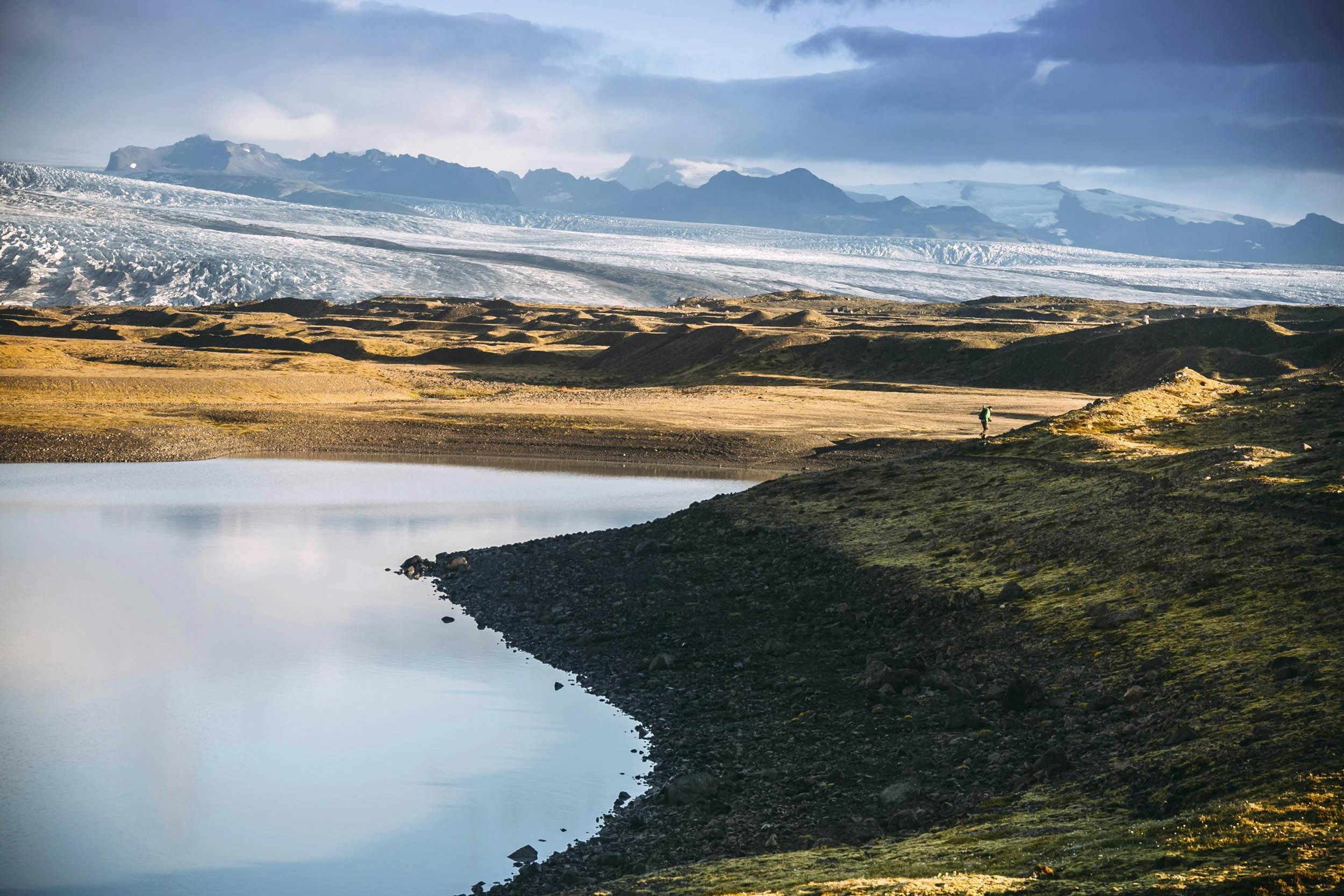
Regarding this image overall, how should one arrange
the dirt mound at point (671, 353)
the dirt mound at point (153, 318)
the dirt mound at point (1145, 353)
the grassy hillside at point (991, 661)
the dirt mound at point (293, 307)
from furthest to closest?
the dirt mound at point (293, 307) < the dirt mound at point (153, 318) < the dirt mound at point (671, 353) < the dirt mound at point (1145, 353) < the grassy hillside at point (991, 661)

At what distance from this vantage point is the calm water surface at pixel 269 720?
45.8 ft

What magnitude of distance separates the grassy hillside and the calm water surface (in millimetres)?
1590

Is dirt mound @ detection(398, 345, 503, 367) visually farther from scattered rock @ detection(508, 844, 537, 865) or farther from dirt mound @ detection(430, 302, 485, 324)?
scattered rock @ detection(508, 844, 537, 865)

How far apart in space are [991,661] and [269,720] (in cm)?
1218

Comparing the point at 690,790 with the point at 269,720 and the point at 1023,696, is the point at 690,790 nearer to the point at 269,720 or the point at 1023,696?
the point at 1023,696

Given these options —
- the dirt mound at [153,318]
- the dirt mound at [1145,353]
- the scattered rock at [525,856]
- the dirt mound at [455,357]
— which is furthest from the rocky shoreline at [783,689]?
the dirt mound at [153,318]

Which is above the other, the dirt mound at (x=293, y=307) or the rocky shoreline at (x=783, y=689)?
the dirt mound at (x=293, y=307)

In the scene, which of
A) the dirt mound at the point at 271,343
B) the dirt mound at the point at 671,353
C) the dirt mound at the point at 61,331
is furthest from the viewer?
the dirt mound at the point at 61,331

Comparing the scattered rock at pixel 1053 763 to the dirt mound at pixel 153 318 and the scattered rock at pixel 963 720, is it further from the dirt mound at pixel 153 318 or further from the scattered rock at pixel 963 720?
the dirt mound at pixel 153 318

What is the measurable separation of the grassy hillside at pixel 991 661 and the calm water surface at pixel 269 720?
1.59 meters

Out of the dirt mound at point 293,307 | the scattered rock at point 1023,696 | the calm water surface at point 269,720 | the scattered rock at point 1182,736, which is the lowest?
the calm water surface at point 269,720

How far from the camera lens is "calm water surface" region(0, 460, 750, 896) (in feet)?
45.8

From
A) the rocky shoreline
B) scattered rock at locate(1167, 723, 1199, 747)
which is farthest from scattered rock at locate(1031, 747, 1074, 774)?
scattered rock at locate(1167, 723, 1199, 747)

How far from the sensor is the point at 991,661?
1864cm
